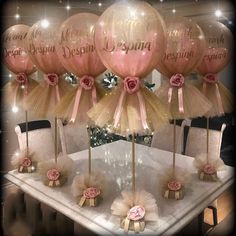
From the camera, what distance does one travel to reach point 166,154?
7.84 ft

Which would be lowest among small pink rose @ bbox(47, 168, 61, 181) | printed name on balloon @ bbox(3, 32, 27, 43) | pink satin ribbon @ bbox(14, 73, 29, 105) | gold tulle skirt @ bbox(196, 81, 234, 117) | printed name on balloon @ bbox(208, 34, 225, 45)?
small pink rose @ bbox(47, 168, 61, 181)

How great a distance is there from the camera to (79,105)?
59.0 inches

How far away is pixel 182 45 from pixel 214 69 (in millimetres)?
401

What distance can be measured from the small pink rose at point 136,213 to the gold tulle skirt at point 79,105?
1.65ft

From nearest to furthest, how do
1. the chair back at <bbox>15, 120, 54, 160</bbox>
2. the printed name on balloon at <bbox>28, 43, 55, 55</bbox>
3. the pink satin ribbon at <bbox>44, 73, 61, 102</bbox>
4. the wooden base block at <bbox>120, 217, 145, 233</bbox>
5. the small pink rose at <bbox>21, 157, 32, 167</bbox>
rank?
the wooden base block at <bbox>120, 217, 145, 233</bbox>, the printed name on balloon at <bbox>28, 43, 55, 55</bbox>, the pink satin ribbon at <bbox>44, 73, 61, 102</bbox>, the small pink rose at <bbox>21, 157, 32, 167</bbox>, the chair back at <bbox>15, 120, 54, 160</bbox>

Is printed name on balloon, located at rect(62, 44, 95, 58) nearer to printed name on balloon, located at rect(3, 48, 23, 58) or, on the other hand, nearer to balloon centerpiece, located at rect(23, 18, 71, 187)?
balloon centerpiece, located at rect(23, 18, 71, 187)

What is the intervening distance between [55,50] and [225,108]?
44.6 inches

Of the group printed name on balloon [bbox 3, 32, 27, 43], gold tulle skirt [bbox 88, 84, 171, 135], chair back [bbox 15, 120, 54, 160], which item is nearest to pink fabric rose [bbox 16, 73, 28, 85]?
printed name on balloon [bbox 3, 32, 27, 43]

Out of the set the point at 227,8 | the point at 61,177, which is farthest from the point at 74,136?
the point at 227,8

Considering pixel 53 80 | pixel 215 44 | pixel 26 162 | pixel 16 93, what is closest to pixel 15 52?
pixel 16 93

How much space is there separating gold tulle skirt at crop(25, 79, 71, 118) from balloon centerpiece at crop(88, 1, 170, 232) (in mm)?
498

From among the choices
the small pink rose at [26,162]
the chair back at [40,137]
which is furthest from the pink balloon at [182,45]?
the chair back at [40,137]

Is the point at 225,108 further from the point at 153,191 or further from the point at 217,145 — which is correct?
the point at 153,191

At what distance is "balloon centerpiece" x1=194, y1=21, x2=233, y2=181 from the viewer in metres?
1.74
